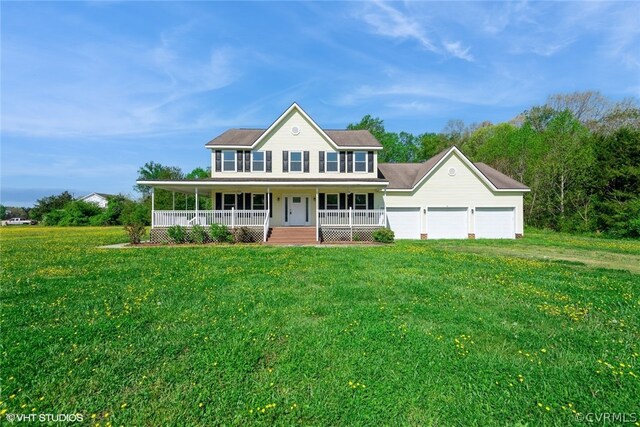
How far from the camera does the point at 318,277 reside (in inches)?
284

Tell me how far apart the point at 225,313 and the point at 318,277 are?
2941 millimetres

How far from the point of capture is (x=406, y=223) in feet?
62.8

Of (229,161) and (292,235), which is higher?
(229,161)

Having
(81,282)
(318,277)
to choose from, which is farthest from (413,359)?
(81,282)

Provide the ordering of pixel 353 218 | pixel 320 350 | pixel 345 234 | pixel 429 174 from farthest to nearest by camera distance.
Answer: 1. pixel 429 174
2. pixel 353 218
3. pixel 345 234
4. pixel 320 350

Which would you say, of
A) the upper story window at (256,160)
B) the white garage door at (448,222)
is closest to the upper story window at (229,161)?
the upper story window at (256,160)

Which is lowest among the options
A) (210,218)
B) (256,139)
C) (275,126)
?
(210,218)

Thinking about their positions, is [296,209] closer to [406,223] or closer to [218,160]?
[218,160]

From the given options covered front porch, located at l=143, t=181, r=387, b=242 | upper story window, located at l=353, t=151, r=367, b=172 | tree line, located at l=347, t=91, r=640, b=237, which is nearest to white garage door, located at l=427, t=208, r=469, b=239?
covered front porch, located at l=143, t=181, r=387, b=242

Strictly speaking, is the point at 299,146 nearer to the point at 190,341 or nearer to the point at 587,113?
the point at 190,341

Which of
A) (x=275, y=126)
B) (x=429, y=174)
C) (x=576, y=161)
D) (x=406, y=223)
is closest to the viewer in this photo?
(x=275, y=126)

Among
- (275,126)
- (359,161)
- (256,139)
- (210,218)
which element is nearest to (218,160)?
(256,139)

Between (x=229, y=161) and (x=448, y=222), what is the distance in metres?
15.3

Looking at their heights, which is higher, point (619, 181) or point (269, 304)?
point (619, 181)
